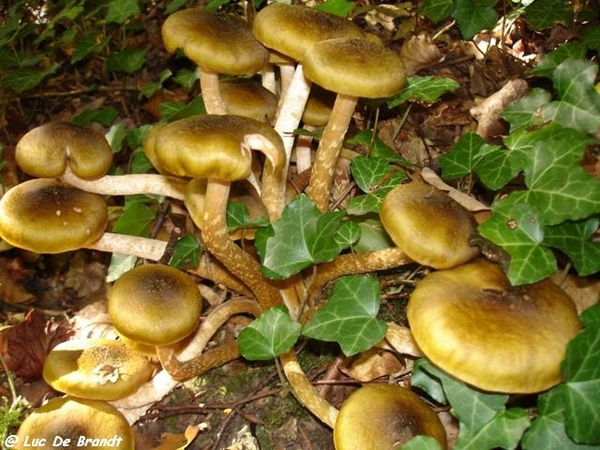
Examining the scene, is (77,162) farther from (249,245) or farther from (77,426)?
(77,426)

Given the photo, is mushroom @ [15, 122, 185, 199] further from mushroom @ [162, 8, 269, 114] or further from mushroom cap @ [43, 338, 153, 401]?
mushroom cap @ [43, 338, 153, 401]

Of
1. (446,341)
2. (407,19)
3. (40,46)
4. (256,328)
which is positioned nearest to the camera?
(446,341)

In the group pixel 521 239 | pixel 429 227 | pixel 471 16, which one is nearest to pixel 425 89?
pixel 471 16

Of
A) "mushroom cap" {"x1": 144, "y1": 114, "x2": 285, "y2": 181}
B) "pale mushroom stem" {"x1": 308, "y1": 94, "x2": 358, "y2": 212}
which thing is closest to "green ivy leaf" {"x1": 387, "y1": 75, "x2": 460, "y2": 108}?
"pale mushroom stem" {"x1": 308, "y1": 94, "x2": 358, "y2": 212}

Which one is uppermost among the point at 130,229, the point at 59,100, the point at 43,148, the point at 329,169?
the point at 329,169

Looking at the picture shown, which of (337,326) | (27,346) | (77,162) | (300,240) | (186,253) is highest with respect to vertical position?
(300,240)

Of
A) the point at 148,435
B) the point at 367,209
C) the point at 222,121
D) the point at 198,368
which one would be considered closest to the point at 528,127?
the point at 367,209

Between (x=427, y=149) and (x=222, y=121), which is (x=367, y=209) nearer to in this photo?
(x=222, y=121)
